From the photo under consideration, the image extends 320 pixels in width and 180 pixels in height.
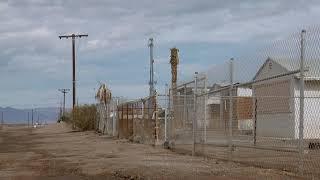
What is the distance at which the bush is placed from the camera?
5428cm

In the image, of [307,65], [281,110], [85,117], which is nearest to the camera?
[307,65]

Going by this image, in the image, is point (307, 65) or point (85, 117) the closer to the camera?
point (307, 65)

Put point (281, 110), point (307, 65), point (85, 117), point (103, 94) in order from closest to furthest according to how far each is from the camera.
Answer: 1. point (307, 65)
2. point (281, 110)
3. point (103, 94)
4. point (85, 117)

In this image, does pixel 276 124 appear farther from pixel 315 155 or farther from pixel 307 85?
pixel 307 85

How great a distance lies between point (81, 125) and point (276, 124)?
Answer: 3945 cm

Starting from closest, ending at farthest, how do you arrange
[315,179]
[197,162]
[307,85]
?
[315,179]
[197,162]
[307,85]

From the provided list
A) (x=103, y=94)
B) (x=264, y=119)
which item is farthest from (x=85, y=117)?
(x=264, y=119)

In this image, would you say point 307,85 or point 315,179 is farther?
point 307,85

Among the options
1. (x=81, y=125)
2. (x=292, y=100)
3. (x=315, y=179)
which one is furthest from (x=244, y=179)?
(x=81, y=125)

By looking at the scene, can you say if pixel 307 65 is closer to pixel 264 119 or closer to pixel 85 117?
pixel 264 119

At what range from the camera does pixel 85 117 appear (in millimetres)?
54844

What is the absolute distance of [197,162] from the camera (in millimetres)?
18531

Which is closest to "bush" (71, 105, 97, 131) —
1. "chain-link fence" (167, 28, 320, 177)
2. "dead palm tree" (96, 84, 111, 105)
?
"dead palm tree" (96, 84, 111, 105)

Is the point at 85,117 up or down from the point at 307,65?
down
